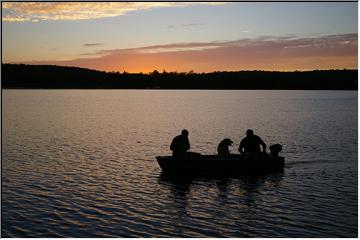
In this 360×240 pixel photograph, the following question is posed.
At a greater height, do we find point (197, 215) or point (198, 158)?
point (198, 158)

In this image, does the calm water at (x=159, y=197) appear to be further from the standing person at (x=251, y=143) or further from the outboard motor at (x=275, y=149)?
the standing person at (x=251, y=143)

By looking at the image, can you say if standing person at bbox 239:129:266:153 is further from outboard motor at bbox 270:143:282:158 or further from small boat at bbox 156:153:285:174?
outboard motor at bbox 270:143:282:158

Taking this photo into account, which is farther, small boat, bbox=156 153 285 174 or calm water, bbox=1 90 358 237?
small boat, bbox=156 153 285 174

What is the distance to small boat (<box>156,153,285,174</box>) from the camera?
78.5 feet

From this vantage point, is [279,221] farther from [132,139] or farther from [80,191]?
[132,139]

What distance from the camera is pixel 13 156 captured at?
30797 millimetres

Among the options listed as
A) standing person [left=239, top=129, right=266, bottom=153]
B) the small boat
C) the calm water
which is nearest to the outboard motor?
the small boat

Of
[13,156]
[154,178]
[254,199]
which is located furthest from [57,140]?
[254,199]

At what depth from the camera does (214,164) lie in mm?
24062

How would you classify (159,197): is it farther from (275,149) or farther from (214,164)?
(275,149)

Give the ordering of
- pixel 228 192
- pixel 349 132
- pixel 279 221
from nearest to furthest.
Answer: pixel 279 221 → pixel 228 192 → pixel 349 132

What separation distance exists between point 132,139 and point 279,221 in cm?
2904

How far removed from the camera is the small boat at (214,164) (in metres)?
23.9

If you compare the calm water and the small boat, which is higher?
the small boat
